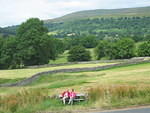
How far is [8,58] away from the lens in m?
75.8

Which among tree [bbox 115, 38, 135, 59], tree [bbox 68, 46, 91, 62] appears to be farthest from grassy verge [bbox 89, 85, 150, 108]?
tree [bbox 115, 38, 135, 59]

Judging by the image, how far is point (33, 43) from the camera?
2913 inches

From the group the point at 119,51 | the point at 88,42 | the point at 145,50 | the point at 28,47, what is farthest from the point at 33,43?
the point at 88,42

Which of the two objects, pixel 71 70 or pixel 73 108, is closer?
pixel 73 108

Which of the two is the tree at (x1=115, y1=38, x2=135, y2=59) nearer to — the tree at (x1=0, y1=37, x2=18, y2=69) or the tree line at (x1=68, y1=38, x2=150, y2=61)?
the tree line at (x1=68, y1=38, x2=150, y2=61)

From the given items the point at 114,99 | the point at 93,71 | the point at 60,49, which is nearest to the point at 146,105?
the point at 114,99

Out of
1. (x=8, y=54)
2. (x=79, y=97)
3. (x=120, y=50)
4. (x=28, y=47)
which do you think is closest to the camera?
(x=79, y=97)

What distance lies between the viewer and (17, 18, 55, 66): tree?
7370cm

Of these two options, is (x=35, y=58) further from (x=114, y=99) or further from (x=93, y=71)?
(x=114, y=99)

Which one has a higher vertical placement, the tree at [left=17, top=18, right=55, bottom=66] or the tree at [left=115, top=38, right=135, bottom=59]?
the tree at [left=17, top=18, right=55, bottom=66]

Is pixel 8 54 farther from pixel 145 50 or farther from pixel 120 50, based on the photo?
pixel 145 50

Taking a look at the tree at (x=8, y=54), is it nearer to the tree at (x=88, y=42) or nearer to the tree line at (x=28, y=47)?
the tree line at (x=28, y=47)

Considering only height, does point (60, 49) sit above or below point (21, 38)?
below

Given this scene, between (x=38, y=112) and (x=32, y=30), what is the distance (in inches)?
2287
